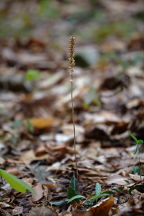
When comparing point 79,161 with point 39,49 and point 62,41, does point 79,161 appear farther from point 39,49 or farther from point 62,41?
point 62,41

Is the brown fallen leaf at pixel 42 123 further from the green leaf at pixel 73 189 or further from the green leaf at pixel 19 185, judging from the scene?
the green leaf at pixel 19 185

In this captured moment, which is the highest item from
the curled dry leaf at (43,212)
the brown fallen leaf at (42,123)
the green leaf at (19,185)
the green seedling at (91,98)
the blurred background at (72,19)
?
the blurred background at (72,19)

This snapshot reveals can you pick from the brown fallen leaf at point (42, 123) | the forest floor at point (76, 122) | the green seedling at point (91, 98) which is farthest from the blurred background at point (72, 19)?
the brown fallen leaf at point (42, 123)

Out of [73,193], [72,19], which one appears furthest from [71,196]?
[72,19]

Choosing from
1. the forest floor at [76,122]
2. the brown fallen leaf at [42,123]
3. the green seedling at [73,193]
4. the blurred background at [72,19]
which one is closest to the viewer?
the green seedling at [73,193]

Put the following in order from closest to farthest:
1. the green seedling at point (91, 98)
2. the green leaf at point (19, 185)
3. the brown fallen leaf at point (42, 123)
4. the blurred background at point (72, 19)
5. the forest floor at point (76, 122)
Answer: the green leaf at point (19, 185)
the forest floor at point (76, 122)
the brown fallen leaf at point (42, 123)
the green seedling at point (91, 98)
the blurred background at point (72, 19)

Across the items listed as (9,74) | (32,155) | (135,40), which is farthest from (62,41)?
(32,155)

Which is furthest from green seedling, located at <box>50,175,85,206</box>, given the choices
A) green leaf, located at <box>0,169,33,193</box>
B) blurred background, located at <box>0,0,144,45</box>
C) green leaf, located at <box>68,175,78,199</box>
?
blurred background, located at <box>0,0,144,45</box>

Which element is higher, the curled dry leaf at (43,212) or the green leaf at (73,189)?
the green leaf at (73,189)

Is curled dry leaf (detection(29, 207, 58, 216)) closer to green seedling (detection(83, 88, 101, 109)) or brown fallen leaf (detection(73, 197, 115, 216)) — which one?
brown fallen leaf (detection(73, 197, 115, 216))

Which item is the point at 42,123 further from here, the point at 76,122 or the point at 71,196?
the point at 71,196
